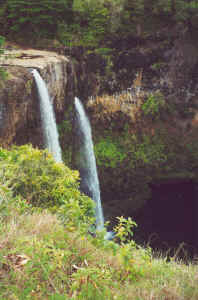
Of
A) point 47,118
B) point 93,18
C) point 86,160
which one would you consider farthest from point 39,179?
point 93,18

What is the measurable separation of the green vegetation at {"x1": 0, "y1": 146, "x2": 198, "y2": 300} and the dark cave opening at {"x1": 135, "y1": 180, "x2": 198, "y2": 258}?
7.48 meters

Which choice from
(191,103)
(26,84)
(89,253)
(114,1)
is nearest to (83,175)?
(26,84)

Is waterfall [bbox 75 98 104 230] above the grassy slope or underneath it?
underneath

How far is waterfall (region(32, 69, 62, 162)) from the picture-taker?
25.1 feet

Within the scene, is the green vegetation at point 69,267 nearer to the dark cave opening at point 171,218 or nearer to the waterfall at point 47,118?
the waterfall at point 47,118

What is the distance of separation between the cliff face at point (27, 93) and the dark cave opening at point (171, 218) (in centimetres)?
543

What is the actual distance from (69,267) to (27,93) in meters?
5.96

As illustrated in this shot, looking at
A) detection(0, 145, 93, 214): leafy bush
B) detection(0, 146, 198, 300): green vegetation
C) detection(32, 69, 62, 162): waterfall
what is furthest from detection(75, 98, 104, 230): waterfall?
detection(0, 146, 198, 300): green vegetation

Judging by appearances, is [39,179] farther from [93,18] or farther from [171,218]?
[93,18]

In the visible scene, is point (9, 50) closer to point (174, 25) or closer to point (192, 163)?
point (174, 25)

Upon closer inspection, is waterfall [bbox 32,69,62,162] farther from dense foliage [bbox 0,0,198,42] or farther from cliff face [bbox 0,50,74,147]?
dense foliage [bbox 0,0,198,42]

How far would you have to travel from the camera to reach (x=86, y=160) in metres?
11.1

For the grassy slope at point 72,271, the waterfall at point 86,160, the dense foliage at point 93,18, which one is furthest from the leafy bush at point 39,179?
the dense foliage at point 93,18

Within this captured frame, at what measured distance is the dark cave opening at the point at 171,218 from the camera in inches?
402
